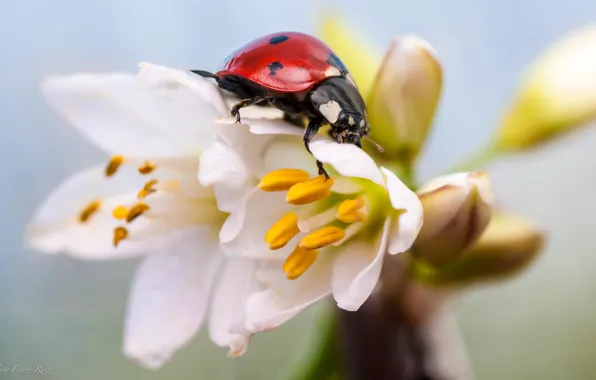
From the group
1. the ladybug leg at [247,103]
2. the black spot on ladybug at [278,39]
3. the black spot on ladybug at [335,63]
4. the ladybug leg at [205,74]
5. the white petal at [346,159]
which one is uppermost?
the black spot on ladybug at [278,39]

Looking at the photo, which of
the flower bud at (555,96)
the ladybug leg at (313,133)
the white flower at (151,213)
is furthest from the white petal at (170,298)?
the flower bud at (555,96)

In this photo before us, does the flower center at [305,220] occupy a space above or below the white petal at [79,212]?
above

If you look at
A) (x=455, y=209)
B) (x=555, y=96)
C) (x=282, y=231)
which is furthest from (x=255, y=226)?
(x=555, y=96)

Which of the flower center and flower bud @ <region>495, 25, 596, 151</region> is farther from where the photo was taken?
flower bud @ <region>495, 25, 596, 151</region>

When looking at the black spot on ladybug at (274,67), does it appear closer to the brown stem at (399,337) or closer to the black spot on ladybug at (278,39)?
the black spot on ladybug at (278,39)

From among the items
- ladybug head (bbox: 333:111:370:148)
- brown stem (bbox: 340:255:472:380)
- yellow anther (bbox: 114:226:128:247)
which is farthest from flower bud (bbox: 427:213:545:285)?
yellow anther (bbox: 114:226:128:247)

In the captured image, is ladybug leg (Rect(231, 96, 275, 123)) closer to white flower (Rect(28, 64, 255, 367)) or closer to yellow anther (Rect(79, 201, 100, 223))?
white flower (Rect(28, 64, 255, 367))
